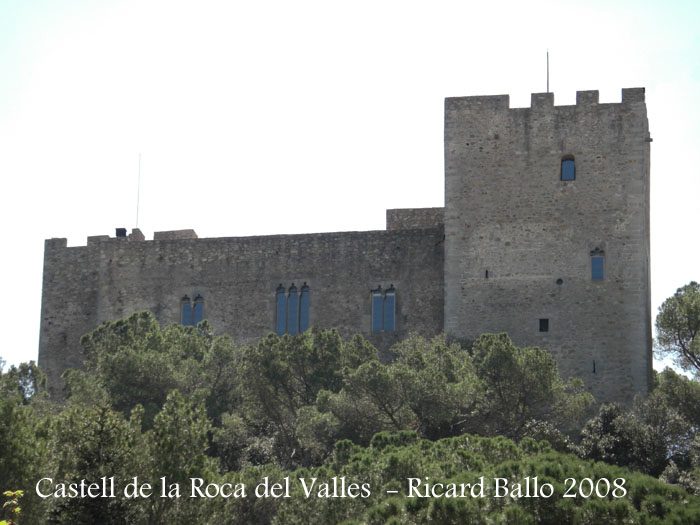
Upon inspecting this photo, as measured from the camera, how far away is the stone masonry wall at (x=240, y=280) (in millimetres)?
35656

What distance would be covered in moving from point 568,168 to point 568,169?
23 mm

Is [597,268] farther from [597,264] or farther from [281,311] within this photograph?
[281,311]

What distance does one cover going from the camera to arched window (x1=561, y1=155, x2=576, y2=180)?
33875 mm

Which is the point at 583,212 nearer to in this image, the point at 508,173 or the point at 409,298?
the point at 508,173

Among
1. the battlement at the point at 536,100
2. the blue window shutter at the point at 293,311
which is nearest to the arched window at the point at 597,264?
the battlement at the point at 536,100

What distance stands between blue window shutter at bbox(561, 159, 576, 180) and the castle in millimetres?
32

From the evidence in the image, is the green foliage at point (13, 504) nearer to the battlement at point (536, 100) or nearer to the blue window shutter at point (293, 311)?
the blue window shutter at point (293, 311)

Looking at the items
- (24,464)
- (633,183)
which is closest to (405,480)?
(24,464)

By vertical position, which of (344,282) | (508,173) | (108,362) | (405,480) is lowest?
(405,480)

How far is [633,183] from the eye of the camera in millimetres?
33562

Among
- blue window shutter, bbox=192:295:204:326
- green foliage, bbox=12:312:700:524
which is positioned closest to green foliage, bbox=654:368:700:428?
green foliage, bbox=12:312:700:524

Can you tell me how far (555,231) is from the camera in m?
33.5

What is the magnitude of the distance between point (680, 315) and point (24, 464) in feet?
54.1

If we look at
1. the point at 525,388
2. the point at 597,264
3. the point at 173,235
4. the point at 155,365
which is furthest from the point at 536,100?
the point at 173,235
